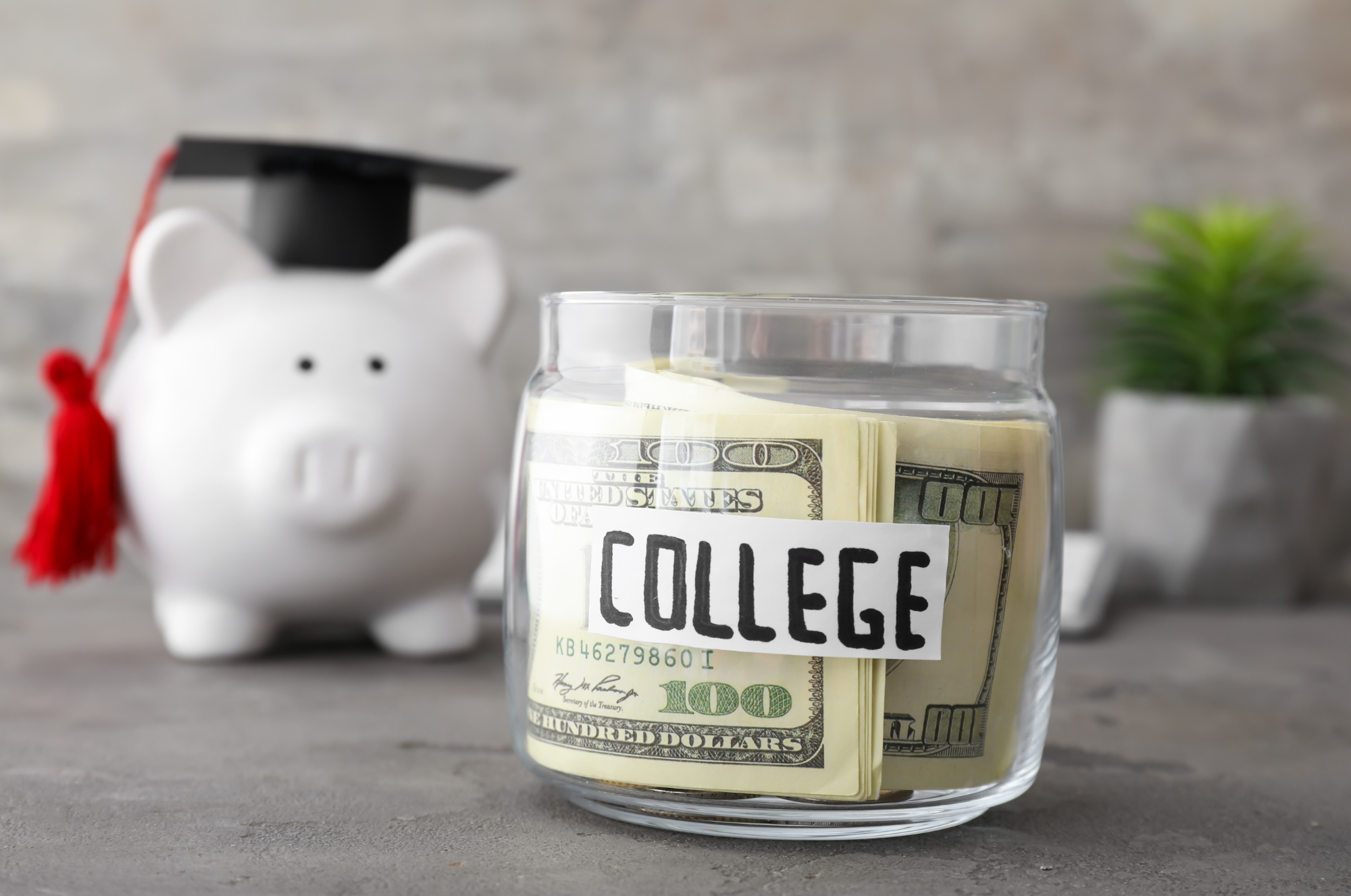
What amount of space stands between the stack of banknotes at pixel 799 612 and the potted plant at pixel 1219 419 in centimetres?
86

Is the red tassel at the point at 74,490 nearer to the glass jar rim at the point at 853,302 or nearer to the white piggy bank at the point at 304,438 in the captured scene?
the white piggy bank at the point at 304,438

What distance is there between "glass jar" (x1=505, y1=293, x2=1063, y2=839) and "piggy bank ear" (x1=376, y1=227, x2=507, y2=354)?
415mm

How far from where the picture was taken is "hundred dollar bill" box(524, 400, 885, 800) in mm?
464

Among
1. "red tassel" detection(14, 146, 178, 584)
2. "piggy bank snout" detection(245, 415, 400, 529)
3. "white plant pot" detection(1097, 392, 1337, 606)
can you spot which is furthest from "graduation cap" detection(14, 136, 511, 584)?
"white plant pot" detection(1097, 392, 1337, 606)

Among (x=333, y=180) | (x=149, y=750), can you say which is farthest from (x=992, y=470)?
(x=333, y=180)

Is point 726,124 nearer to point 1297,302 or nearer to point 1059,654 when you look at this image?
point 1297,302

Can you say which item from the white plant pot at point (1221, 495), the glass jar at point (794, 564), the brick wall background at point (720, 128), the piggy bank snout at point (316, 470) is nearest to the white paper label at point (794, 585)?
the glass jar at point (794, 564)

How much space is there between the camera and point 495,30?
57.2 inches

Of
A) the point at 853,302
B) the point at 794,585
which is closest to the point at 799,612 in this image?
the point at 794,585

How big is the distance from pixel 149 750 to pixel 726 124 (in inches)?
40.0

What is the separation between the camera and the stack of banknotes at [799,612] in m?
0.47

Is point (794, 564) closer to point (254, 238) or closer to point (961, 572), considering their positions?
point (961, 572)

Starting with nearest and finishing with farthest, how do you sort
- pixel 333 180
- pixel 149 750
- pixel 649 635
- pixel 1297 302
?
pixel 649 635, pixel 149 750, pixel 333 180, pixel 1297 302

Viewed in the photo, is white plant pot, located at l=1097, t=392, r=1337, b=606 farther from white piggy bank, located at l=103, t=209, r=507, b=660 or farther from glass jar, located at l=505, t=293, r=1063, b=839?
glass jar, located at l=505, t=293, r=1063, b=839
